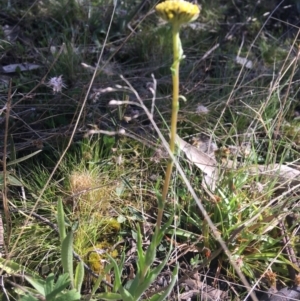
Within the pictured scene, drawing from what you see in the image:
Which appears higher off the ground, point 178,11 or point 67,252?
point 178,11

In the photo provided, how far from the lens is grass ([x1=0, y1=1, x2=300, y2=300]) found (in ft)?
4.30

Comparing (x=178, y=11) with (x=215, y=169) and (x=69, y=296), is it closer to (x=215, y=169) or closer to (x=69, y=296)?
(x=69, y=296)

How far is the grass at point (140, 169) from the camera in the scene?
1312 millimetres

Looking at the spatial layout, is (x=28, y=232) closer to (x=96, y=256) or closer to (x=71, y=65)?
(x=96, y=256)

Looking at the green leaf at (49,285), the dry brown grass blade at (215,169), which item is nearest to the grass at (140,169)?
the dry brown grass blade at (215,169)

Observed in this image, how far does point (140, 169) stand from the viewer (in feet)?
5.10

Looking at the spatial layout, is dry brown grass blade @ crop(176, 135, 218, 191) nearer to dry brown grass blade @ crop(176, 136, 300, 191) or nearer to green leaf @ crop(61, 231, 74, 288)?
dry brown grass blade @ crop(176, 136, 300, 191)

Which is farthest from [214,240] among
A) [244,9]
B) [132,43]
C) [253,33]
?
[244,9]

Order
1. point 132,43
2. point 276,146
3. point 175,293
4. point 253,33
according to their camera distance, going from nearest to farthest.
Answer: point 175,293 → point 276,146 → point 132,43 → point 253,33

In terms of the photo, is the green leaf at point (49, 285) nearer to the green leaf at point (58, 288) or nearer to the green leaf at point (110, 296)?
the green leaf at point (58, 288)

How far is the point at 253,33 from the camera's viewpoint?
2.38 metres

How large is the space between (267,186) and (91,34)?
113 cm

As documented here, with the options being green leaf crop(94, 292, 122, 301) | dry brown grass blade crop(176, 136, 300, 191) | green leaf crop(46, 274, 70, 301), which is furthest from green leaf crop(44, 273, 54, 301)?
dry brown grass blade crop(176, 136, 300, 191)

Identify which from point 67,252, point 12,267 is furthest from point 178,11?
point 12,267
